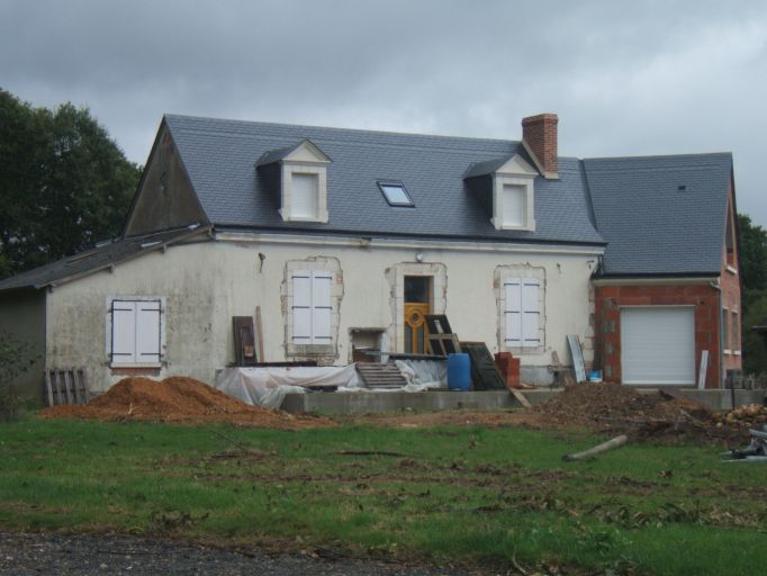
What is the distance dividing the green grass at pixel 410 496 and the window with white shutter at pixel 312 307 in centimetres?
993

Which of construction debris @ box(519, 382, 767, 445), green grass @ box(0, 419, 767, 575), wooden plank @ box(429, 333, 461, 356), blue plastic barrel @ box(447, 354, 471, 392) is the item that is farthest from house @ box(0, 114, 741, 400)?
green grass @ box(0, 419, 767, 575)

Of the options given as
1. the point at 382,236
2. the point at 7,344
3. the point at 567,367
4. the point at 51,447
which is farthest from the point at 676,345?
the point at 51,447

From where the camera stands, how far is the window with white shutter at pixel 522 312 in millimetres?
33031

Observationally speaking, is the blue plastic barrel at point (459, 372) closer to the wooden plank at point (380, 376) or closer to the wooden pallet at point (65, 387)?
the wooden plank at point (380, 376)

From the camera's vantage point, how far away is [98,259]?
29.9 m

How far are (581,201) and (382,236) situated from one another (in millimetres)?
7017

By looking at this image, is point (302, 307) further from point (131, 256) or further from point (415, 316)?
point (131, 256)

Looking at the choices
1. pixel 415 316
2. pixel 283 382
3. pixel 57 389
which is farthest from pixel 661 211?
pixel 57 389

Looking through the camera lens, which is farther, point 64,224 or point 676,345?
point 64,224

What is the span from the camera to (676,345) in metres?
33.8

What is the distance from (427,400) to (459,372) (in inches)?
82.2

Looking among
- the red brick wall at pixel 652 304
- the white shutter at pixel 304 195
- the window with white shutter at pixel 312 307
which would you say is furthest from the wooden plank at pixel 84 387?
the red brick wall at pixel 652 304

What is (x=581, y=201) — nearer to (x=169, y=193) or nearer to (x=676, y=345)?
(x=676, y=345)

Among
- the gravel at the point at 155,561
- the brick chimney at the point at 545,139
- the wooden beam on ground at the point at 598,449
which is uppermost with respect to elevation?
the brick chimney at the point at 545,139
